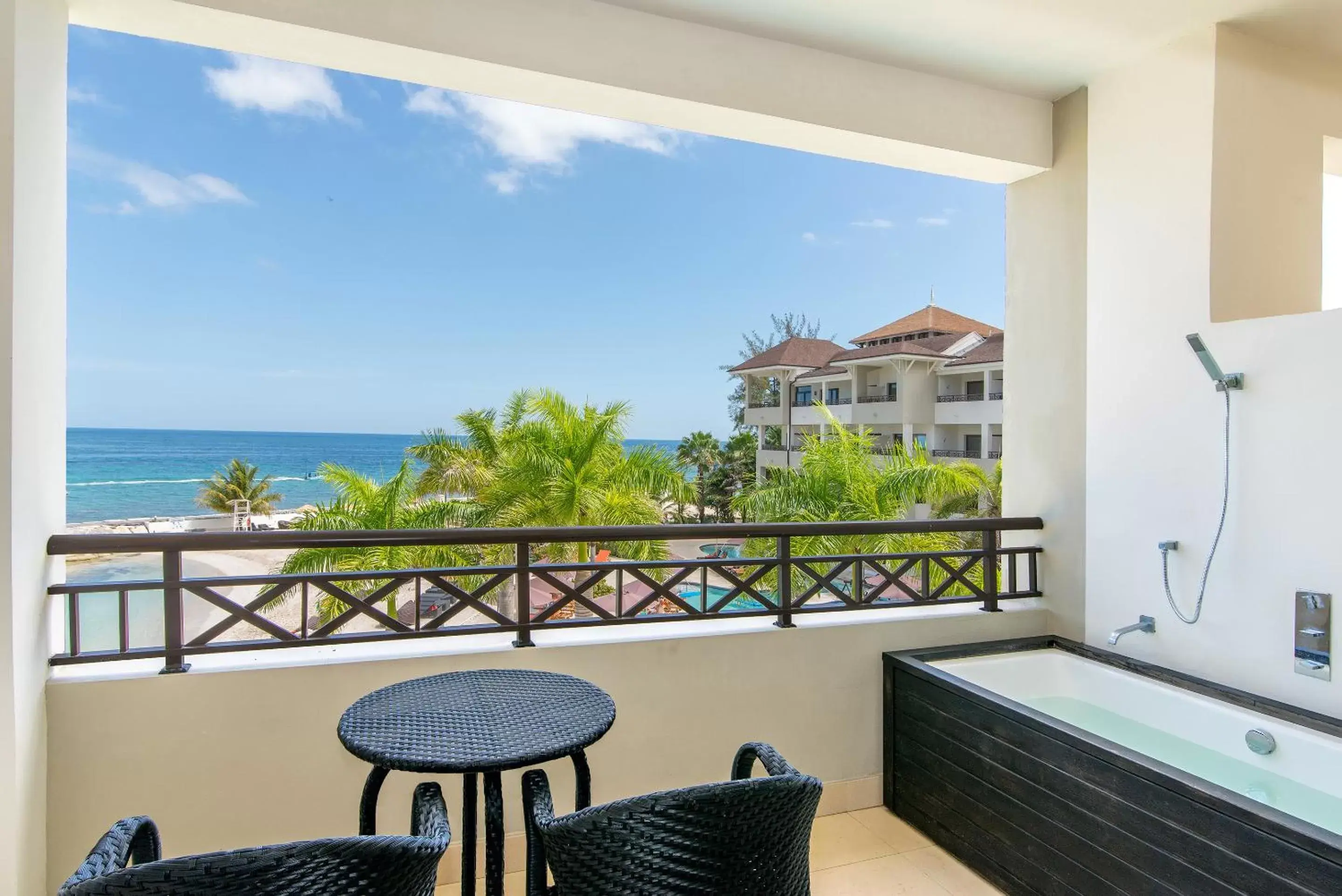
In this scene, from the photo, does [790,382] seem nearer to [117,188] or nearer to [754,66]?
[754,66]

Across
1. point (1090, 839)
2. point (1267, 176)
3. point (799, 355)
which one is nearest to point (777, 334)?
point (799, 355)

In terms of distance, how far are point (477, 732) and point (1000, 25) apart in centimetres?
278

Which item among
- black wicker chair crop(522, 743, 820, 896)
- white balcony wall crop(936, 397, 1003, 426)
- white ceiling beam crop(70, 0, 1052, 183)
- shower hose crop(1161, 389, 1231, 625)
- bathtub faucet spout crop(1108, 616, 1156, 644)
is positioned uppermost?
white ceiling beam crop(70, 0, 1052, 183)

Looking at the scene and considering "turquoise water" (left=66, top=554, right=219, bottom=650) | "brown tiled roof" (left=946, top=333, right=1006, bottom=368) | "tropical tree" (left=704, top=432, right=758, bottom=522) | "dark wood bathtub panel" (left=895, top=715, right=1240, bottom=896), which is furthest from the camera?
"tropical tree" (left=704, top=432, right=758, bottom=522)

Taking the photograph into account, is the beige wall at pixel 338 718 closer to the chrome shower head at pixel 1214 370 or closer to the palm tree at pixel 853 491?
the chrome shower head at pixel 1214 370

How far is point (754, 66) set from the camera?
8.38 feet

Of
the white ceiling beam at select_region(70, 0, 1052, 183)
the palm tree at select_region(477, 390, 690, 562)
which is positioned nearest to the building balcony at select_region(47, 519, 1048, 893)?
the white ceiling beam at select_region(70, 0, 1052, 183)

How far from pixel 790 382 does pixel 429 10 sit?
1817 centimetres

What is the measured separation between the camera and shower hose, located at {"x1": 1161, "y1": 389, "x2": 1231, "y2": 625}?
94.1 inches

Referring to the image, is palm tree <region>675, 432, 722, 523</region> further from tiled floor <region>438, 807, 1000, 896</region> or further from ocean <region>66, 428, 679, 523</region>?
tiled floor <region>438, 807, 1000, 896</region>

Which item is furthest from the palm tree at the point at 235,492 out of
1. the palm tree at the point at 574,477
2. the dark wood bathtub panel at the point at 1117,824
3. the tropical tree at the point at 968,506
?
the dark wood bathtub panel at the point at 1117,824

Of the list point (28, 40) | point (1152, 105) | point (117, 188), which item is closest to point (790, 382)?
point (1152, 105)

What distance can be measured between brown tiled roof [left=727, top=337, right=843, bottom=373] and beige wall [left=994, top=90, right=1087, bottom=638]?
15.6 m

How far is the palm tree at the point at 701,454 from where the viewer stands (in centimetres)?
2150
